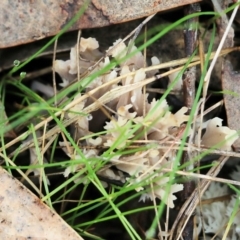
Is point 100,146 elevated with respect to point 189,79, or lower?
lower

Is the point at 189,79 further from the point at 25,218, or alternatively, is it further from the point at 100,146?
the point at 25,218

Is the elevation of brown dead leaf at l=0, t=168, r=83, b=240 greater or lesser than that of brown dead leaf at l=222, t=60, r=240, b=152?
lesser

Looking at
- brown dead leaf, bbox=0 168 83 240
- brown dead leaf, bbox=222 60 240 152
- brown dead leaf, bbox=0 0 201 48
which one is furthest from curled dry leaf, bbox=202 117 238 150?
brown dead leaf, bbox=0 168 83 240

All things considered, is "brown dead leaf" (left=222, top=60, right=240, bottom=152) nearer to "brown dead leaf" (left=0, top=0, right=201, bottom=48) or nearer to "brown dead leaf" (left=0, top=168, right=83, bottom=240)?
"brown dead leaf" (left=0, top=0, right=201, bottom=48)

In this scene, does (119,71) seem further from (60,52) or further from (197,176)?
(197,176)

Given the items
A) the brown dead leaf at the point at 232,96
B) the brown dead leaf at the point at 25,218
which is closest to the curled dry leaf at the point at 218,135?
the brown dead leaf at the point at 232,96

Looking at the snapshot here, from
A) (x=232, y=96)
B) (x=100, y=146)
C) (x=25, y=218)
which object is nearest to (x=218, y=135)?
(x=232, y=96)
